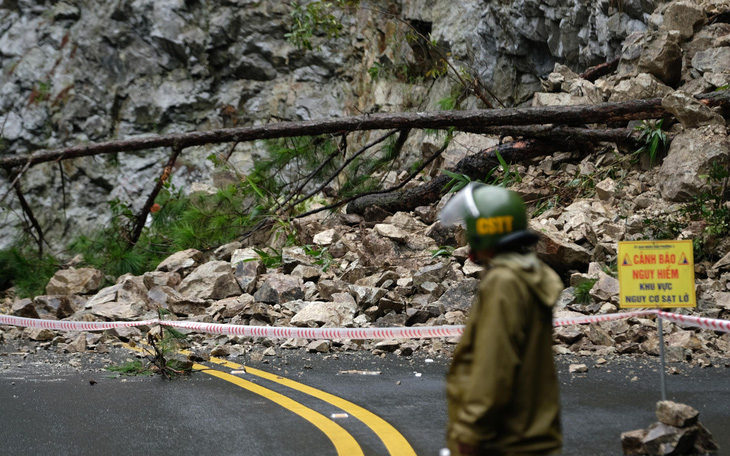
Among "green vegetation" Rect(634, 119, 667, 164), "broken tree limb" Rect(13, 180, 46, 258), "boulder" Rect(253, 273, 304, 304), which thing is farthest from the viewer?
"broken tree limb" Rect(13, 180, 46, 258)

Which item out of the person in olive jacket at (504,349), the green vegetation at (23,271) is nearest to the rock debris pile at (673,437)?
the person in olive jacket at (504,349)

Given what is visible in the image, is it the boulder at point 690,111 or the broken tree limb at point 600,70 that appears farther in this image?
the broken tree limb at point 600,70

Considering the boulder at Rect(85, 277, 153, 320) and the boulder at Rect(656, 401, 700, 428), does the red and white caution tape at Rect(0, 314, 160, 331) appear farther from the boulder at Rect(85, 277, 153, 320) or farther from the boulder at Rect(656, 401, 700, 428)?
the boulder at Rect(656, 401, 700, 428)

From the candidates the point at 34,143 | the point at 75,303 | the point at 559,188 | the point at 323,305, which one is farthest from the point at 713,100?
the point at 34,143

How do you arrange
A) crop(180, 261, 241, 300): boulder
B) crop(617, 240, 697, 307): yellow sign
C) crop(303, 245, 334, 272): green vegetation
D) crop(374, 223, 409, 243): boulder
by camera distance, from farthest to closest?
Result: crop(374, 223, 409, 243): boulder < crop(303, 245, 334, 272): green vegetation < crop(180, 261, 241, 300): boulder < crop(617, 240, 697, 307): yellow sign

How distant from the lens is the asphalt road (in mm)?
3764

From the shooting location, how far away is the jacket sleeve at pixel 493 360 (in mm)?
1801

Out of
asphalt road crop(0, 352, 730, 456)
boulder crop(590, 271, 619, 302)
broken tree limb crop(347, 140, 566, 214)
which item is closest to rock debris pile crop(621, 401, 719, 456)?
asphalt road crop(0, 352, 730, 456)

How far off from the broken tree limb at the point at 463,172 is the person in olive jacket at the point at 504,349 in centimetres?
862

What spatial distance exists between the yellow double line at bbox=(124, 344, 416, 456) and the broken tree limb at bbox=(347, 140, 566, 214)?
574 centimetres

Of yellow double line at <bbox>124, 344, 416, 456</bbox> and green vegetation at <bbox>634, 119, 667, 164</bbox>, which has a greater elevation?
green vegetation at <bbox>634, 119, 667, 164</bbox>

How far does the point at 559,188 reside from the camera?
990 cm

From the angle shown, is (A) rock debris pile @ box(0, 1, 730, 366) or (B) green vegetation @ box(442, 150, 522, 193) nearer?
(A) rock debris pile @ box(0, 1, 730, 366)

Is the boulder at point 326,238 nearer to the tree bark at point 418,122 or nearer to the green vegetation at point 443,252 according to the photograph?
the tree bark at point 418,122
